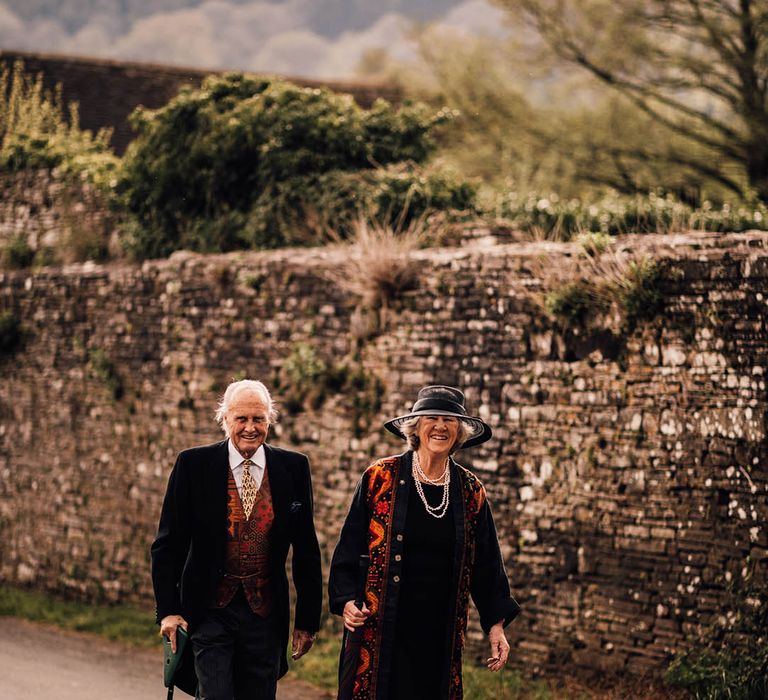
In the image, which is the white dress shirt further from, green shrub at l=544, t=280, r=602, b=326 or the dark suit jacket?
green shrub at l=544, t=280, r=602, b=326

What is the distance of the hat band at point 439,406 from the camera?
17.8 ft

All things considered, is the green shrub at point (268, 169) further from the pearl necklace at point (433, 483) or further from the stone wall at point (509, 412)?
the pearl necklace at point (433, 483)

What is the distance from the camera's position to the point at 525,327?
9.16 meters

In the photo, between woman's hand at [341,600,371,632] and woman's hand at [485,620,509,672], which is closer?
woman's hand at [341,600,371,632]

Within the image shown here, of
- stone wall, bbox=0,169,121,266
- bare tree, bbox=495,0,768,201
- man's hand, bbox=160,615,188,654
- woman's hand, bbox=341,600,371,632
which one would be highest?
bare tree, bbox=495,0,768,201

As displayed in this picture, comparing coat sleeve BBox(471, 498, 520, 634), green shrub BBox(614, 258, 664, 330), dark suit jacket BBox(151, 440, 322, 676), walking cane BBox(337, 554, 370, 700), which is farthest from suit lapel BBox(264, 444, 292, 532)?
green shrub BBox(614, 258, 664, 330)

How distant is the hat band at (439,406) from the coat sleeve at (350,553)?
0.43m

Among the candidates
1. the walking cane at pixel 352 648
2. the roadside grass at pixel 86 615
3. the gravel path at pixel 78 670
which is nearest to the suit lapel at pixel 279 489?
the walking cane at pixel 352 648

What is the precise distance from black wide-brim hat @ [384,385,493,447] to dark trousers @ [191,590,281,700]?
1176 mm

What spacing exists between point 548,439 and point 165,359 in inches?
187

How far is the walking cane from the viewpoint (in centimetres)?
530

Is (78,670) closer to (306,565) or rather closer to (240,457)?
(306,565)

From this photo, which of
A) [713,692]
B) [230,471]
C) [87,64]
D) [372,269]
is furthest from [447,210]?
[87,64]

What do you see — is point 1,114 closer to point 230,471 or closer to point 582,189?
point 582,189
